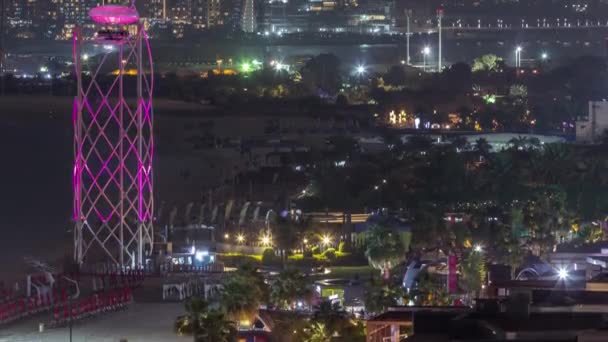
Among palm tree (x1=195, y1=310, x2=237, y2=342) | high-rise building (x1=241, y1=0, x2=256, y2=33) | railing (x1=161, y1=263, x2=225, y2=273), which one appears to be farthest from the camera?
high-rise building (x1=241, y1=0, x2=256, y2=33)

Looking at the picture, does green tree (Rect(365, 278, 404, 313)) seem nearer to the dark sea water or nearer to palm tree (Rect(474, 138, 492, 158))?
the dark sea water

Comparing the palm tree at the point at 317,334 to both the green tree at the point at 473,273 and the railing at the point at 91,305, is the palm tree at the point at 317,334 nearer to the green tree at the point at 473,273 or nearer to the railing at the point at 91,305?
the railing at the point at 91,305

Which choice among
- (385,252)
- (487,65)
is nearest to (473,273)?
(385,252)

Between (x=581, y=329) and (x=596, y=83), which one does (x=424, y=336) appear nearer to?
(x=581, y=329)

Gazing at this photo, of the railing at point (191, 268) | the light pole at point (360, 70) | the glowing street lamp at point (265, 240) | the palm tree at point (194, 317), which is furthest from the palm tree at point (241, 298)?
the light pole at point (360, 70)

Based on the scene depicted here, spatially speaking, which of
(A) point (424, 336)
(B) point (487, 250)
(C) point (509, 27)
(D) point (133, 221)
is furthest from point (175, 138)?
(C) point (509, 27)

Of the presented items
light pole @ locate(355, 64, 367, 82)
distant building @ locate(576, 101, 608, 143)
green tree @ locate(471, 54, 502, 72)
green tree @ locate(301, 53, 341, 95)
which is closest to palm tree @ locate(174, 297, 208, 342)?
distant building @ locate(576, 101, 608, 143)
